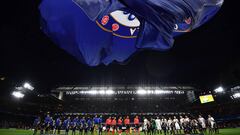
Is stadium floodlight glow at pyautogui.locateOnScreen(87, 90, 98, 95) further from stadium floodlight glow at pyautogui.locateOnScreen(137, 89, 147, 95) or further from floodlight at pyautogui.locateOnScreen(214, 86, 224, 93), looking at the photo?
floodlight at pyautogui.locateOnScreen(214, 86, 224, 93)

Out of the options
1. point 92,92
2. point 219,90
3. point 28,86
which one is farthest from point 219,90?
point 28,86

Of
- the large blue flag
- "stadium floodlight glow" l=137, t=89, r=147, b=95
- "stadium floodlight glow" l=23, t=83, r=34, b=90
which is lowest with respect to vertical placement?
the large blue flag

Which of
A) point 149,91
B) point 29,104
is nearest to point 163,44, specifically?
point 149,91

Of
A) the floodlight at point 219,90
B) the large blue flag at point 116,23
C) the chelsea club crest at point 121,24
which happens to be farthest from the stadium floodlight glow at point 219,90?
the chelsea club crest at point 121,24

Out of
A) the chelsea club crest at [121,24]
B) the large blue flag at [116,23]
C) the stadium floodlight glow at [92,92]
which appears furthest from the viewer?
the stadium floodlight glow at [92,92]

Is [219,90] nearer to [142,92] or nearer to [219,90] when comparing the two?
[219,90]

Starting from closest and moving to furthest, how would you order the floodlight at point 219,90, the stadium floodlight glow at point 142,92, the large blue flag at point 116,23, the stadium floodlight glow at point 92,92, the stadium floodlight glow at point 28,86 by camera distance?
the large blue flag at point 116,23, the stadium floodlight glow at point 28,86, the floodlight at point 219,90, the stadium floodlight glow at point 142,92, the stadium floodlight glow at point 92,92

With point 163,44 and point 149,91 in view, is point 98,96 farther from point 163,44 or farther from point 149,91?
point 163,44

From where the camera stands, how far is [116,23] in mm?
5531

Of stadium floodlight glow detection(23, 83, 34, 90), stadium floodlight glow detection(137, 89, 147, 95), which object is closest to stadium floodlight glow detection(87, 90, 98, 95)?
stadium floodlight glow detection(137, 89, 147, 95)

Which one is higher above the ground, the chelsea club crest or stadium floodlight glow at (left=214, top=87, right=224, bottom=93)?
stadium floodlight glow at (left=214, top=87, right=224, bottom=93)

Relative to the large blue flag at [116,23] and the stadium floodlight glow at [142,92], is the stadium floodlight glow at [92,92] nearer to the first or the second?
the stadium floodlight glow at [142,92]

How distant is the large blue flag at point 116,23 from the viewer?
382cm

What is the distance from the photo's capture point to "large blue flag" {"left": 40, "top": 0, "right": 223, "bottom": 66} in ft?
12.5
